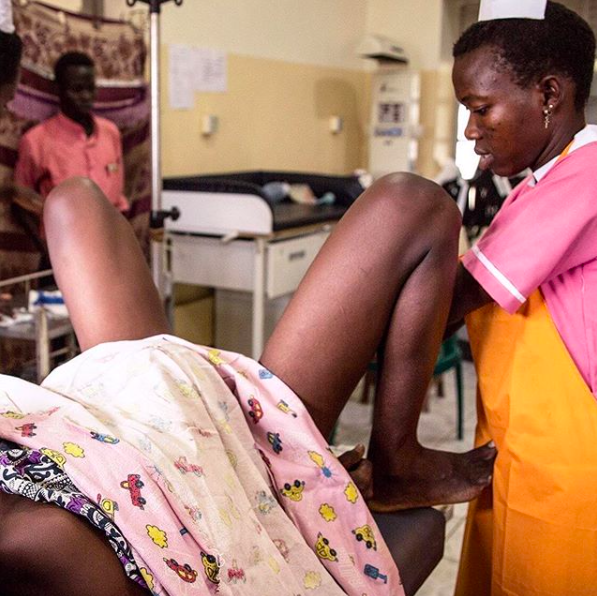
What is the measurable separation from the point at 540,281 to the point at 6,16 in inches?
63.6

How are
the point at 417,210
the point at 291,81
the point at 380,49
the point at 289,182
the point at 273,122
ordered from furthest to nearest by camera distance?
the point at 380,49 → the point at 291,81 → the point at 273,122 → the point at 289,182 → the point at 417,210

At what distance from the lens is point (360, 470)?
42.0 inches

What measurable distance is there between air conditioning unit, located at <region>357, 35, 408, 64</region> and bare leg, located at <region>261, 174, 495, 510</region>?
12.9ft

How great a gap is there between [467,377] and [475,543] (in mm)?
2394

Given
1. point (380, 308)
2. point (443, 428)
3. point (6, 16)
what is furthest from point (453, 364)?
point (6, 16)

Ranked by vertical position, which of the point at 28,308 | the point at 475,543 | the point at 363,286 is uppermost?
the point at 363,286

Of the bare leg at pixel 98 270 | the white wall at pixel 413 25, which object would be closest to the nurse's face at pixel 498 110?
the bare leg at pixel 98 270

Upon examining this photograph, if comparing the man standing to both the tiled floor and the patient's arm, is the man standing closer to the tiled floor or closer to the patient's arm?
the tiled floor

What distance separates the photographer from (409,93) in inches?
193

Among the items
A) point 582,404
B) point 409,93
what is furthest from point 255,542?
point 409,93

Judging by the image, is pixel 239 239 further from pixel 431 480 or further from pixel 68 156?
pixel 431 480

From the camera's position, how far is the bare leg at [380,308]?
38.0 inches

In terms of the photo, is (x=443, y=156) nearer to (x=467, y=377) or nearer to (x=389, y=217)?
(x=467, y=377)

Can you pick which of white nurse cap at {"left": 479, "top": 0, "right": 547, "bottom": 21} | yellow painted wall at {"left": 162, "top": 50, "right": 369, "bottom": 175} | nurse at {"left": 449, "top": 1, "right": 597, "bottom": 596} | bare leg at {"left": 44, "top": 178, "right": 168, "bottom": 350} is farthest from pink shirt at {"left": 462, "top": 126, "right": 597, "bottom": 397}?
yellow painted wall at {"left": 162, "top": 50, "right": 369, "bottom": 175}
